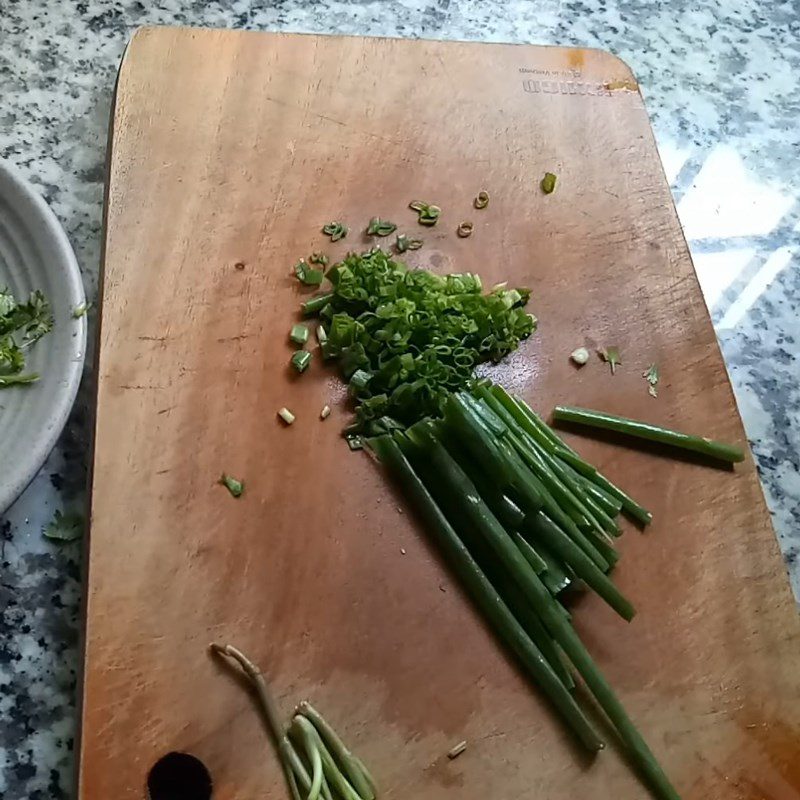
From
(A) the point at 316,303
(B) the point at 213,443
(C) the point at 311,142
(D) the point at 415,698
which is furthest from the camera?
(C) the point at 311,142

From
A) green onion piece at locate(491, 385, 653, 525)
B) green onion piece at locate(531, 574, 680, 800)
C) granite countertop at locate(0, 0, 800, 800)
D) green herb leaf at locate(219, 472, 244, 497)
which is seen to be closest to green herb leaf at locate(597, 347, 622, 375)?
green onion piece at locate(491, 385, 653, 525)

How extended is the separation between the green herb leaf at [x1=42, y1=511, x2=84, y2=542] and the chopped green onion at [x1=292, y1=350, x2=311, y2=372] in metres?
0.32

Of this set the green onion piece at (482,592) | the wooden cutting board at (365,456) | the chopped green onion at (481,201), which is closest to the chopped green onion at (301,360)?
the wooden cutting board at (365,456)

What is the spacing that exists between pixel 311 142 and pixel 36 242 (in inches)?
17.2

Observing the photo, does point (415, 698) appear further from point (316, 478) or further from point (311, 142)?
point (311, 142)

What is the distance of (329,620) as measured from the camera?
3.51 ft

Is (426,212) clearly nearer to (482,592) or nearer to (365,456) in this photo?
(365,456)

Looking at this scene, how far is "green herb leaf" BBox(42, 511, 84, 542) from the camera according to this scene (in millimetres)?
1137

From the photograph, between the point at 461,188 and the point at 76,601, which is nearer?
the point at 76,601

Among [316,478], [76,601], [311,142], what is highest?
[311,142]

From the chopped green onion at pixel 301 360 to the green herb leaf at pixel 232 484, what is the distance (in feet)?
0.58

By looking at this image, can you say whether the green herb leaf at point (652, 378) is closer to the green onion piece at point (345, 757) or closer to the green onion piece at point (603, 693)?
the green onion piece at point (603, 693)

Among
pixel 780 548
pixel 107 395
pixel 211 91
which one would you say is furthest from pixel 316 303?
pixel 780 548

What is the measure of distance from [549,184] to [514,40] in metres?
0.49
